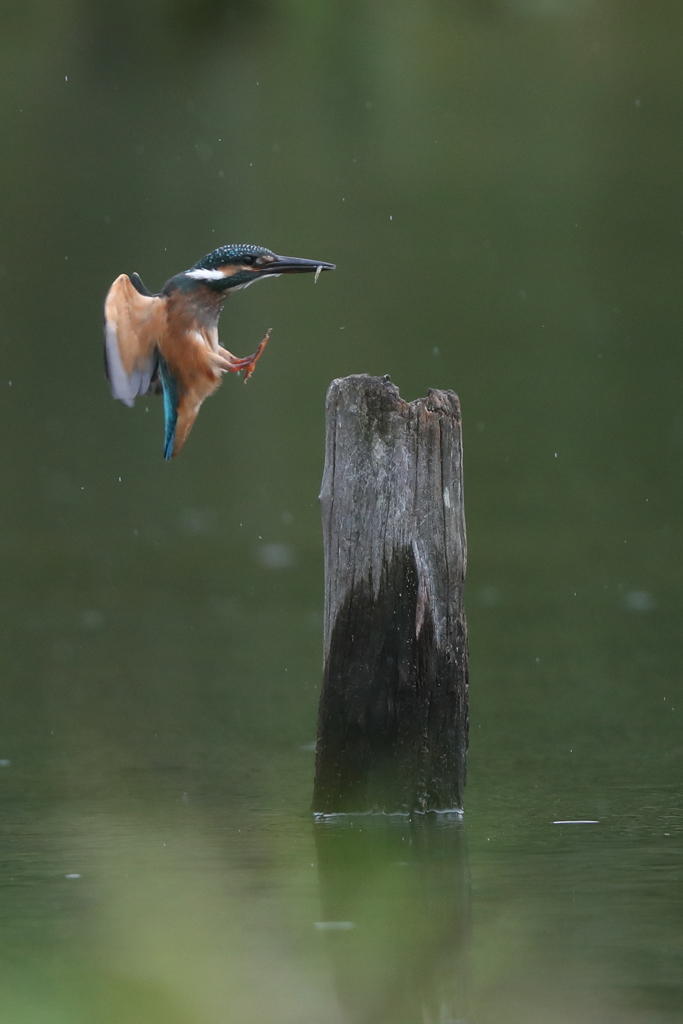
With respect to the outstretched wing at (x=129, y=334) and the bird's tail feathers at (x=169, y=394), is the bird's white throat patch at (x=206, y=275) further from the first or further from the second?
the bird's tail feathers at (x=169, y=394)

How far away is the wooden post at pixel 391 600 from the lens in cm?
508

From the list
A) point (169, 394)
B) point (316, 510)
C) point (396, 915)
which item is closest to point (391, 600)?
point (169, 394)

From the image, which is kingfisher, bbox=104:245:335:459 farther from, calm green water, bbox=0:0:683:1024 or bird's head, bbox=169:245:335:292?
calm green water, bbox=0:0:683:1024

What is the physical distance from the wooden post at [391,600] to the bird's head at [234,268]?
2.27 feet

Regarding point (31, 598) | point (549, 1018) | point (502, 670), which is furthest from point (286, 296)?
point (549, 1018)

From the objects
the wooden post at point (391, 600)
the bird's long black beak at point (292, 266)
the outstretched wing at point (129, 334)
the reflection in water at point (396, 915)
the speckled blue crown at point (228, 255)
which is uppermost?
the speckled blue crown at point (228, 255)

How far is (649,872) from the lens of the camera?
479 centimetres

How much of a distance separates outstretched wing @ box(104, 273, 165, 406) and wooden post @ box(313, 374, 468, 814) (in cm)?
83

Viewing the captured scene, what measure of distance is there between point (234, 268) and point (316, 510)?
6457mm

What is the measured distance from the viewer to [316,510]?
39.6ft

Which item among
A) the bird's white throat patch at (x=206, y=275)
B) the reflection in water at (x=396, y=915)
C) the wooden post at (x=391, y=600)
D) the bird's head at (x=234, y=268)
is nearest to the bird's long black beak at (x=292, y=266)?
the bird's head at (x=234, y=268)

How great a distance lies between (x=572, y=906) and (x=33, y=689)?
3684 millimetres

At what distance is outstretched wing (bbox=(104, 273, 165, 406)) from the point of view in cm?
567

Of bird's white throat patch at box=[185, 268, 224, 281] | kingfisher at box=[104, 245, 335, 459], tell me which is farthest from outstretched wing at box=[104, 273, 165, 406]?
bird's white throat patch at box=[185, 268, 224, 281]
